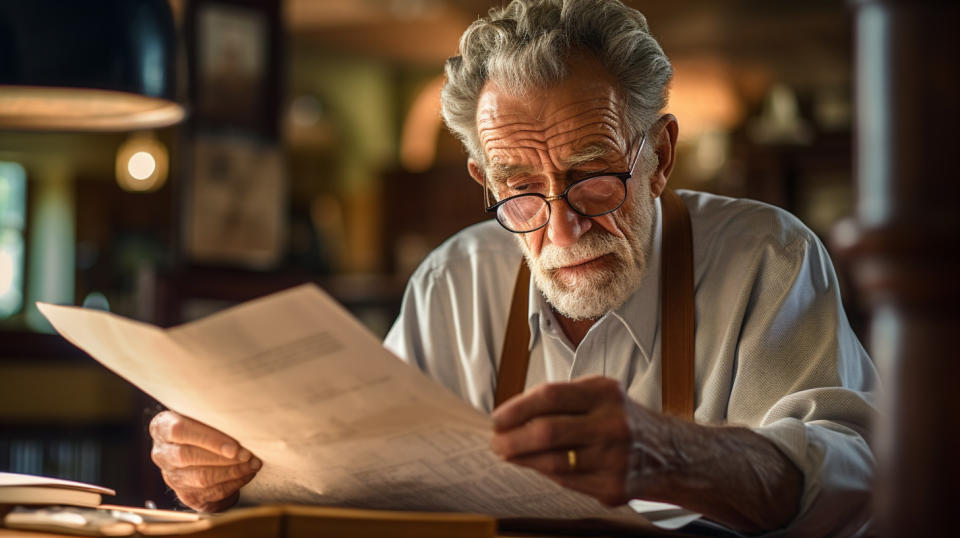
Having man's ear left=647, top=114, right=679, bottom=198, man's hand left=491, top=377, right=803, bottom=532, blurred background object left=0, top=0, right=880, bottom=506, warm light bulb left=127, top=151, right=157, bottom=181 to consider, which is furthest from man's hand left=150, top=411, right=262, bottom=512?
warm light bulb left=127, top=151, right=157, bottom=181

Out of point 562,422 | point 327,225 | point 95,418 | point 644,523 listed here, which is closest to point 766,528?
point 644,523

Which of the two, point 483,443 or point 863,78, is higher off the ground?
point 863,78

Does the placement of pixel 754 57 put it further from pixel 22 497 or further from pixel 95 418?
pixel 22 497

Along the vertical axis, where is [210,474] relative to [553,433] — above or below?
below

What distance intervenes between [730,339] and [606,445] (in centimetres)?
67

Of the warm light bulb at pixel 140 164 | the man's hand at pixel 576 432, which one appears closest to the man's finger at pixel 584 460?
the man's hand at pixel 576 432

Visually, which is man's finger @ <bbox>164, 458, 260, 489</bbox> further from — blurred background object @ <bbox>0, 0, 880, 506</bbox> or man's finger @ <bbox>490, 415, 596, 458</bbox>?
blurred background object @ <bbox>0, 0, 880, 506</bbox>

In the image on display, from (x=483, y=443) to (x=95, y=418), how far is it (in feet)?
29.9

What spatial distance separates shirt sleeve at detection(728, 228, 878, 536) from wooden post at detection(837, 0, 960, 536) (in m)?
0.56

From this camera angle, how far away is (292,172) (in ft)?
38.3

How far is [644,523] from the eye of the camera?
1051 mm

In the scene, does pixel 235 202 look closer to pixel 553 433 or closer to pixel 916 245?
pixel 553 433

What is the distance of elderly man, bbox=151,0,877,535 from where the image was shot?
135 centimetres

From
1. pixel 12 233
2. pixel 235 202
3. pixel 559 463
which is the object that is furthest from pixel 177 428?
pixel 12 233
